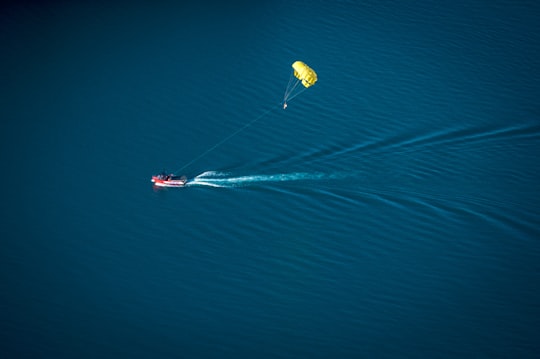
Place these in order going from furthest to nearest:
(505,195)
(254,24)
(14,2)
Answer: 1. (254,24)
2. (14,2)
3. (505,195)

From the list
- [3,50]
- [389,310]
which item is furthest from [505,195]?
[3,50]

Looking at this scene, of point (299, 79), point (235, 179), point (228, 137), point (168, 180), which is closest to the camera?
point (168, 180)

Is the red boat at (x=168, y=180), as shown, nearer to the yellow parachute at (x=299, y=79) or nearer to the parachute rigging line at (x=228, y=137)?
the parachute rigging line at (x=228, y=137)

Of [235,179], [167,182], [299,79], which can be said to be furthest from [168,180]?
[299,79]

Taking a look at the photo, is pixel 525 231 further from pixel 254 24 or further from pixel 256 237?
pixel 254 24

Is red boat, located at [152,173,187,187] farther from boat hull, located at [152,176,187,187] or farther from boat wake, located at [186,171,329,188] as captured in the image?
boat wake, located at [186,171,329,188]

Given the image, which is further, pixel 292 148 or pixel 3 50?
pixel 3 50

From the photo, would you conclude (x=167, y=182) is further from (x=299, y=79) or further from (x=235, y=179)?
(x=299, y=79)
